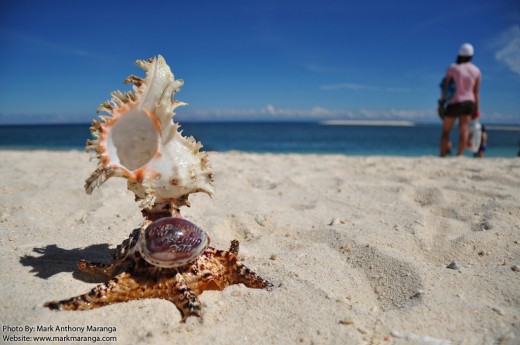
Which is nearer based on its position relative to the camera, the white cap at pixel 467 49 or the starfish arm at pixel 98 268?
the starfish arm at pixel 98 268

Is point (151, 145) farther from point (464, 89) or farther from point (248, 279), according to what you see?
point (464, 89)

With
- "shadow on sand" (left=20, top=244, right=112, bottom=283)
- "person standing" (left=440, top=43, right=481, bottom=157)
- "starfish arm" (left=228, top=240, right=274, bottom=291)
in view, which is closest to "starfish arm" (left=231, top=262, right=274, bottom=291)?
"starfish arm" (left=228, top=240, right=274, bottom=291)

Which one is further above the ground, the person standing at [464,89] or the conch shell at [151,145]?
the person standing at [464,89]

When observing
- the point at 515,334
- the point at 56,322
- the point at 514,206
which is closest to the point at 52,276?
the point at 56,322

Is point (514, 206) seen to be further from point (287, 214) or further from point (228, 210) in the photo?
point (228, 210)

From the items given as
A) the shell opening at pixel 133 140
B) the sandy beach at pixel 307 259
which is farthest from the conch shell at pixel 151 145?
the sandy beach at pixel 307 259

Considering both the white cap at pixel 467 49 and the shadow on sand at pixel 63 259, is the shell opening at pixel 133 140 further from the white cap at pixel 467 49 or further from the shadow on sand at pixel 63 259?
the white cap at pixel 467 49

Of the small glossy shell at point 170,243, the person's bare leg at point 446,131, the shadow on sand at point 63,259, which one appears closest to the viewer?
the small glossy shell at point 170,243

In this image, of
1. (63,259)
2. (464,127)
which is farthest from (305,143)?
(63,259)
